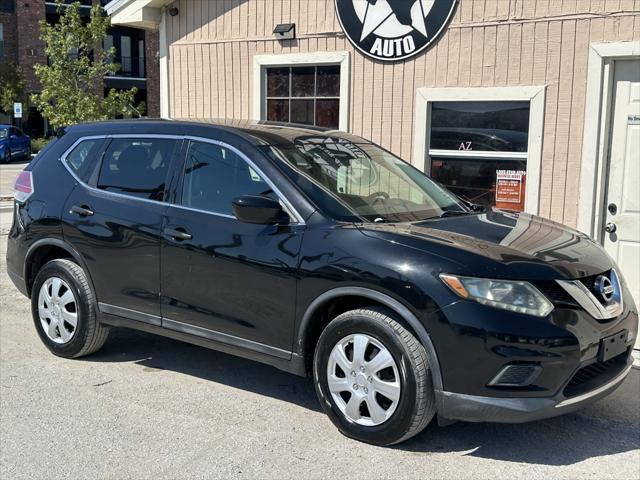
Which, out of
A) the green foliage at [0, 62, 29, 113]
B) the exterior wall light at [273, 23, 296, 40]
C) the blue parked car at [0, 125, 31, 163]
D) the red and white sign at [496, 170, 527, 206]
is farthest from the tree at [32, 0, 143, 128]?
the red and white sign at [496, 170, 527, 206]

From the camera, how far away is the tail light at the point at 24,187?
557cm

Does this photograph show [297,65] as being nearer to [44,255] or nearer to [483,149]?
[483,149]

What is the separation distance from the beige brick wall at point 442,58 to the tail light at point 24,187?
3.86 metres

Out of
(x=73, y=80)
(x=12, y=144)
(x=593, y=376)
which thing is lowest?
(x=593, y=376)

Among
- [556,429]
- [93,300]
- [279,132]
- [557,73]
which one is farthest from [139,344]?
[557,73]

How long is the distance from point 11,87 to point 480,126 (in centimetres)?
3641

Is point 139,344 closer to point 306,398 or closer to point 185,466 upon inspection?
point 306,398

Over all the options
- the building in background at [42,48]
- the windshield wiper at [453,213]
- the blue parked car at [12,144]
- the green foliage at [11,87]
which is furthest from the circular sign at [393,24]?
the building in background at [42,48]

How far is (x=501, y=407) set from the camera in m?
3.54

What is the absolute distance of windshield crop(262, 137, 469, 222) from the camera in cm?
430

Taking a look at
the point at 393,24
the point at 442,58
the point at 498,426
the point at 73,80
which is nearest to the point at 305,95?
the point at 393,24

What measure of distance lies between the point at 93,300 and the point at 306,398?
170 centimetres

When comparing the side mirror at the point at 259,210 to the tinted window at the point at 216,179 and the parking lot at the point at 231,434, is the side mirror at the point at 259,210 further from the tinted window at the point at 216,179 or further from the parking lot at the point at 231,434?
the parking lot at the point at 231,434

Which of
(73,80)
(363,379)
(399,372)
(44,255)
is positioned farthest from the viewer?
(73,80)
